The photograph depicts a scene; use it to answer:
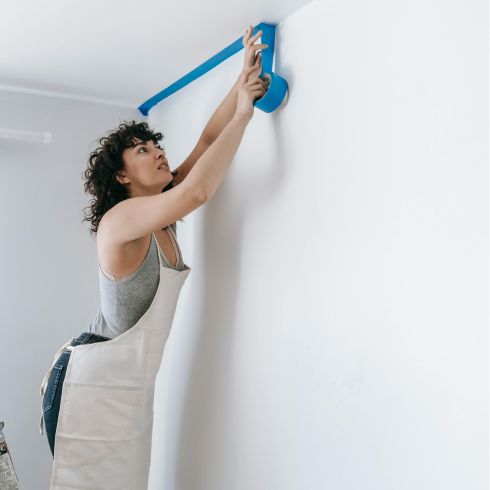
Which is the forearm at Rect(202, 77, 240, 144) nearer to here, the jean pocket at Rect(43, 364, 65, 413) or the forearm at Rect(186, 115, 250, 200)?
the forearm at Rect(186, 115, 250, 200)

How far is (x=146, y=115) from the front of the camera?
7.59ft

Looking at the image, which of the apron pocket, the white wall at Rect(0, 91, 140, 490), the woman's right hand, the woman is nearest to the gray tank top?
the woman

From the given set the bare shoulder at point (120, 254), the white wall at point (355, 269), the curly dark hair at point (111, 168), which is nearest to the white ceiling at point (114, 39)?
the white wall at point (355, 269)

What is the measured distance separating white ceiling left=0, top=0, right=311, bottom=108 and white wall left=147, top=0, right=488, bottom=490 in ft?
0.39

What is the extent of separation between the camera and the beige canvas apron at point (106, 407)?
155 cm

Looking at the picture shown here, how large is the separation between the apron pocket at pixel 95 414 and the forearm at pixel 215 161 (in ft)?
1.96

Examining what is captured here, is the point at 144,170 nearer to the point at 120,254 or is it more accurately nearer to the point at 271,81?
the point at 120,254

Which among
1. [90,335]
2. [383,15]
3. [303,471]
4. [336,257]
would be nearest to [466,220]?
[336,257]

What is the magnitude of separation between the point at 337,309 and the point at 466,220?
36 cm

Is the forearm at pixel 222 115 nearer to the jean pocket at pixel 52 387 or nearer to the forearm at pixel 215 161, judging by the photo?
the forearm at pixel 215 161

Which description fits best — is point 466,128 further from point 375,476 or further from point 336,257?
point 375,476

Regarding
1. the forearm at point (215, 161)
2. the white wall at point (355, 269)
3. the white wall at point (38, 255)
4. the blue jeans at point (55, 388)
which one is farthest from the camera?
the white wall at point (38, 255)

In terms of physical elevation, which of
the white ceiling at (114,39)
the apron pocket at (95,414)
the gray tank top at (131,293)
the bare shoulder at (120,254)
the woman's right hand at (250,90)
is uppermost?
the white ceiling at (114,39)

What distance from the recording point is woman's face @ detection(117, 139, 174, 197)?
1.61 m
